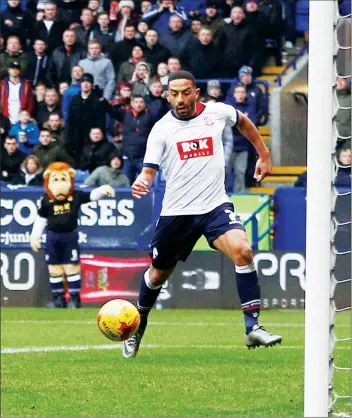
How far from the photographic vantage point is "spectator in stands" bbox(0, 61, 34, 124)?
18.9 metres

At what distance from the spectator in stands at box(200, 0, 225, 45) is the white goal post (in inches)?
524

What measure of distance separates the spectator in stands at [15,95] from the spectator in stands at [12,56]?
340 millimetres

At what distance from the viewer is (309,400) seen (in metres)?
5.70

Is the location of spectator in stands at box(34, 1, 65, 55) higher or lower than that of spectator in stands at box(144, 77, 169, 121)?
higher

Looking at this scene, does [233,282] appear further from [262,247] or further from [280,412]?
[280,412]

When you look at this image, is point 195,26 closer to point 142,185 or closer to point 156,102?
point 156,102

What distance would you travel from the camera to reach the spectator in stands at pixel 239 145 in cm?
1769

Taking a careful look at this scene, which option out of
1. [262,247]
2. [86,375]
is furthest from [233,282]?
[86,375]

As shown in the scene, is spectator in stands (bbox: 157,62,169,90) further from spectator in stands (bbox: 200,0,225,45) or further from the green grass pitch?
the green grass pitch

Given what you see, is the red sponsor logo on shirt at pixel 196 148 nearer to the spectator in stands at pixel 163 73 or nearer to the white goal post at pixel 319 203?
the white goal post at pixel 319 203

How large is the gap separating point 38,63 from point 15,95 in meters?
0.91

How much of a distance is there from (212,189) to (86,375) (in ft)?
6.93

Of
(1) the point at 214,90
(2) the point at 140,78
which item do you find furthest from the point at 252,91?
(2) the point at 140,78

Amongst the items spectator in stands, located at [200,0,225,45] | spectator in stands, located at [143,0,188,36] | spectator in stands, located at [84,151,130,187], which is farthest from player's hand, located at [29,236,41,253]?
spectator in stands, located at [200,0,225,45]
